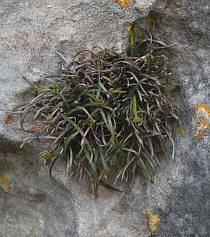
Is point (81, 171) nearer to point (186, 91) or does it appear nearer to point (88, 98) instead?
point (88, 98)

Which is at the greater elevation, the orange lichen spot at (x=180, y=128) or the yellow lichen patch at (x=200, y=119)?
the yellow lichen patch at (x=200, y=119)

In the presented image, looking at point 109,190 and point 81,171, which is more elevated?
point 81,171

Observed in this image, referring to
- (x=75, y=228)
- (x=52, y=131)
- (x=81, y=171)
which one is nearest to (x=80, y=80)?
(x=52, y=131)

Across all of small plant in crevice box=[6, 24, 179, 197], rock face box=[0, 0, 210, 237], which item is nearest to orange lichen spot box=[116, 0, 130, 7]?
rock face box=[0, 0, 210, 237]

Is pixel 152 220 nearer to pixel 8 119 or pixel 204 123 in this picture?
pixel 204 123

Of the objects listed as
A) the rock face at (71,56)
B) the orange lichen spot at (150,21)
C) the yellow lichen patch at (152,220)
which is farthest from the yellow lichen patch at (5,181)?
the orange lichen spot at (150,21)

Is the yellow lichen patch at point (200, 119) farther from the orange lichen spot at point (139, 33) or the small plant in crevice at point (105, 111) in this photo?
the orange lichen spot at point (139, 33)

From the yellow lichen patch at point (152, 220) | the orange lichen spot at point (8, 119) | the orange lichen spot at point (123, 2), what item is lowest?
the yellow lichen patch at point (152, 220)

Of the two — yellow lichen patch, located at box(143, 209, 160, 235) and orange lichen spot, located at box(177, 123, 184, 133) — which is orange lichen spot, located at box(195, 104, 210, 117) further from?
yellow lichen patch, located at box(143, 209, 160, 235)
